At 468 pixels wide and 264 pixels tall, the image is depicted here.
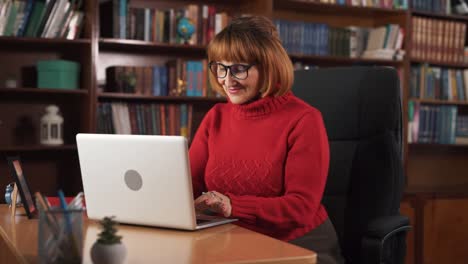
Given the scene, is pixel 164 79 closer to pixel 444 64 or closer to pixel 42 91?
pixel 42 91

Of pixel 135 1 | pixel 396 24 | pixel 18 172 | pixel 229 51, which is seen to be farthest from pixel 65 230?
pixel 396 24

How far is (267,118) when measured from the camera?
2.11 m

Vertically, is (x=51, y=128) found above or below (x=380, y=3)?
below

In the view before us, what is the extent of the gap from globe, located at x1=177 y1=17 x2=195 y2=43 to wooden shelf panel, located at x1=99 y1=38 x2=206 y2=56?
70 mm

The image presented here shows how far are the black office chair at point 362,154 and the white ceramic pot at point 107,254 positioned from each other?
1.03 metres

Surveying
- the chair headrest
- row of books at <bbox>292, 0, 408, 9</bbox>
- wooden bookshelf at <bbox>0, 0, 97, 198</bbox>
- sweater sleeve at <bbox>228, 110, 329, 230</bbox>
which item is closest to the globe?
wooden bookshelf at <bbox>0, 0, 97, 198</bbox>

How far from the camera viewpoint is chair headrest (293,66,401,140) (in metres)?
2.24

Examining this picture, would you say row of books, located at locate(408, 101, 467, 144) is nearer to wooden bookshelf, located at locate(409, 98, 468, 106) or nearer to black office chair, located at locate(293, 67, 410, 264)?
wooden bookshelf, located at locate(409, 98, 468, 106)

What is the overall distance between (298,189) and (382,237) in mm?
327

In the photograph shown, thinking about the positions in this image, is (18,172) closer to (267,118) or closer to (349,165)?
(267,118)

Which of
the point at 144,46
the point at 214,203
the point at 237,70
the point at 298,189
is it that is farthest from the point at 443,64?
the point at 214,203

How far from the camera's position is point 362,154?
7.29 feet

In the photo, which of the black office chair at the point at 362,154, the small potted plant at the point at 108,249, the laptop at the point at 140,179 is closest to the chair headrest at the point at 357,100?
the black office chair at the point at 362,154

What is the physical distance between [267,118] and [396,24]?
9.22ft
